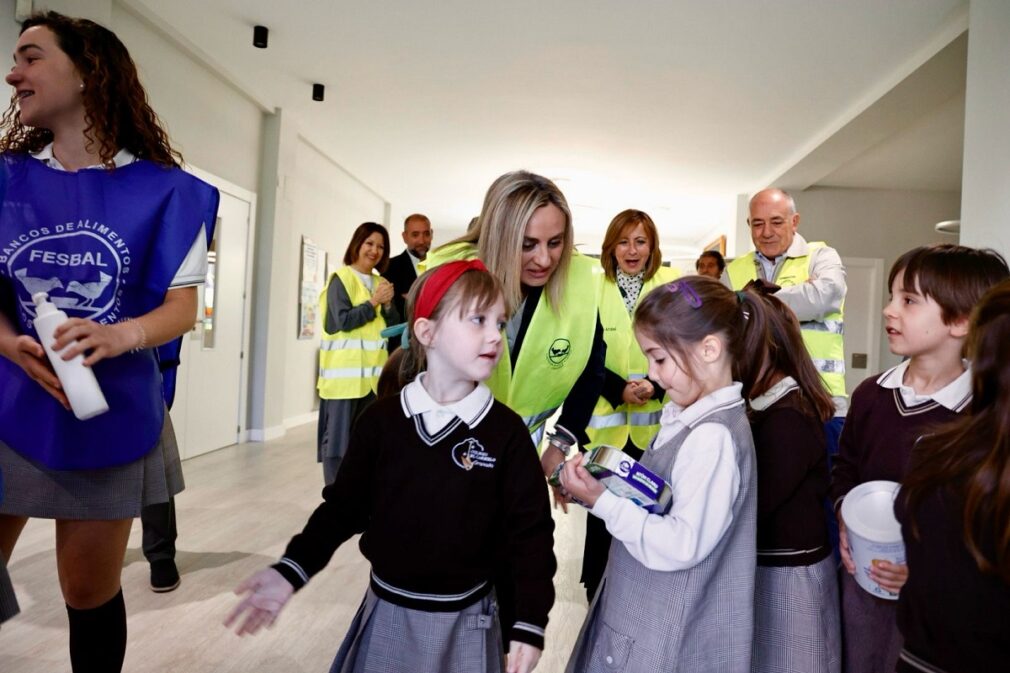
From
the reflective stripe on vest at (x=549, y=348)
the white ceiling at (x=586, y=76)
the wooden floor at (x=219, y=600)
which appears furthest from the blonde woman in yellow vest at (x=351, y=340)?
the reflective stripe on vest at (x=549, y=348)

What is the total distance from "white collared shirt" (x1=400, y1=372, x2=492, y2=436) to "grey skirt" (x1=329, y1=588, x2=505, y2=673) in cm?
32

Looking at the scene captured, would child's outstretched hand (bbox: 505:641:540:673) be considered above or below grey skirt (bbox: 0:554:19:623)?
below

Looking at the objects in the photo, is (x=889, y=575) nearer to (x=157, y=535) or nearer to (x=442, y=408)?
(x=442, y=408)

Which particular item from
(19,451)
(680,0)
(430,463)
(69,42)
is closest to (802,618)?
(430,463)

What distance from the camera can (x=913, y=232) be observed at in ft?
30.3

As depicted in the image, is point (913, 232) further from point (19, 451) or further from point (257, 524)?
point (19, 451)

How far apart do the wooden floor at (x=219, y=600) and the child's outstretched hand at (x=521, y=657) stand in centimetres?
118

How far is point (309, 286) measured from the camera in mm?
8039

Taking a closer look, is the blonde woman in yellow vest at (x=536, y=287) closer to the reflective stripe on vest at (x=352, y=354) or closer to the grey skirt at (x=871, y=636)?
the grey skirt at (x=871, y=636)

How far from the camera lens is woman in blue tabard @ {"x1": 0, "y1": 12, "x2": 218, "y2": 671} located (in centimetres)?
134

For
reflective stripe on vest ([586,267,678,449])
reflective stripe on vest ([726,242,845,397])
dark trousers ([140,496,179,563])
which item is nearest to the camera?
reflective stripe on vest ([586,267,678,449])

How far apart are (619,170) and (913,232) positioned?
401 cm

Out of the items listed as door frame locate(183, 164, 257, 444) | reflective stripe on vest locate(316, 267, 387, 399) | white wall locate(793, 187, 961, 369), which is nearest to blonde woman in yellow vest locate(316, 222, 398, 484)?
reflective stripe on vest locate(316, 267, 387, 399)

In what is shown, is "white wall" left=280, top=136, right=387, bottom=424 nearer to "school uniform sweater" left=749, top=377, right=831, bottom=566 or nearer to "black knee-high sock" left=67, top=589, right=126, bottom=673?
"black knee-high sock" left=67, top=589, right=126, bottom=673
